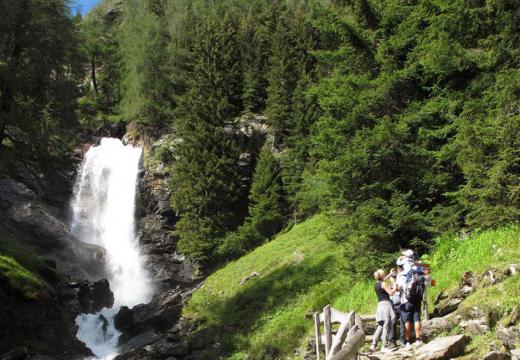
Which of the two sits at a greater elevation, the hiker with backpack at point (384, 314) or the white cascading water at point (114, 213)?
the white cascading water at point (114, 213)

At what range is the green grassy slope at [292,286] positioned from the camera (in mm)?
11930

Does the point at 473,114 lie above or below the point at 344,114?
below

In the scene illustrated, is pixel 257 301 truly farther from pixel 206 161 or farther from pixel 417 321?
pixel 206 161

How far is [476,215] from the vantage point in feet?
41.2

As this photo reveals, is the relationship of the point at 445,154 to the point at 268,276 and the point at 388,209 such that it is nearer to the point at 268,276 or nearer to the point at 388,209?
the point at 388,209

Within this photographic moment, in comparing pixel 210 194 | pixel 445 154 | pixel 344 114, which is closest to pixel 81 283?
pixel 210 194

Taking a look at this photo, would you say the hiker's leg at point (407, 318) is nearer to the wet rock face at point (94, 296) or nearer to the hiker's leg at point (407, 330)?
the hiker's leg at point (407, 330)

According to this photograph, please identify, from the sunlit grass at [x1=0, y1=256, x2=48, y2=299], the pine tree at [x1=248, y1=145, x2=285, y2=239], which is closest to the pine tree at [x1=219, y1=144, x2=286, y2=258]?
the pine tree at [x1=248, y1=145, x2=285, y2=239]

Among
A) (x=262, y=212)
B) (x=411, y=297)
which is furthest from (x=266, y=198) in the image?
(x=411, y=297)

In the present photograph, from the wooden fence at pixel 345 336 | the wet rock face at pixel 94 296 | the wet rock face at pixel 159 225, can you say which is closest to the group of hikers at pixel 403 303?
the wooden fence at pixel 345 336

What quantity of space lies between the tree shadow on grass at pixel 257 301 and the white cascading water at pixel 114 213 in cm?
1177

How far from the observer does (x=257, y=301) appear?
21.0 meters

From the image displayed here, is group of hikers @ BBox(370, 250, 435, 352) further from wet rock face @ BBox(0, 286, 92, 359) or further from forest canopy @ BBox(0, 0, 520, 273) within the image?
wet rock face @ BBox(0, 286, 92, 359)

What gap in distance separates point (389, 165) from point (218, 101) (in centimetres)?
2735
